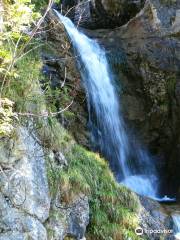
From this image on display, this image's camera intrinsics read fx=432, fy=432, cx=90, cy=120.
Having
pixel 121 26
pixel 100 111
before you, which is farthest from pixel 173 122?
pixel 121 26

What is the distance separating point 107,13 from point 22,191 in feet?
27.6

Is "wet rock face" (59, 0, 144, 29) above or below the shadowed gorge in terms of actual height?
above

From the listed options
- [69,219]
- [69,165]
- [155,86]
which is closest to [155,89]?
[155,86]

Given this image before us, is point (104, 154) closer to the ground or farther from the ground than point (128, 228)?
farther from the ground

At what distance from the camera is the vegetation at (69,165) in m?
5.05

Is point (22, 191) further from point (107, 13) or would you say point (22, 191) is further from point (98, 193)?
point (107, 13)

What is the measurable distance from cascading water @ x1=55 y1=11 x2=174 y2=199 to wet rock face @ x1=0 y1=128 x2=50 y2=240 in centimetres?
428

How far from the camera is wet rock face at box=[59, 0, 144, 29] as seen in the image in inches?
458

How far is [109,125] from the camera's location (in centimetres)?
959

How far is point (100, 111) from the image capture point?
9445 millimetres

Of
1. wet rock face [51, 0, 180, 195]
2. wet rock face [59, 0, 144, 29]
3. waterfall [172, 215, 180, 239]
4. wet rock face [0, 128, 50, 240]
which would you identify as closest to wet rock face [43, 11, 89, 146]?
wet rock face [51, 0, 180, 195]

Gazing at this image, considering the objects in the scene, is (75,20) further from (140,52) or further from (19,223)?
(19,223)

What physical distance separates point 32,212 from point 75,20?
8537 mm

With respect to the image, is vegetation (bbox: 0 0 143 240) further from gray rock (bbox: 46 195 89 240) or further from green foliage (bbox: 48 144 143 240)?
gray rock (bbox: 46 195 89 240)
